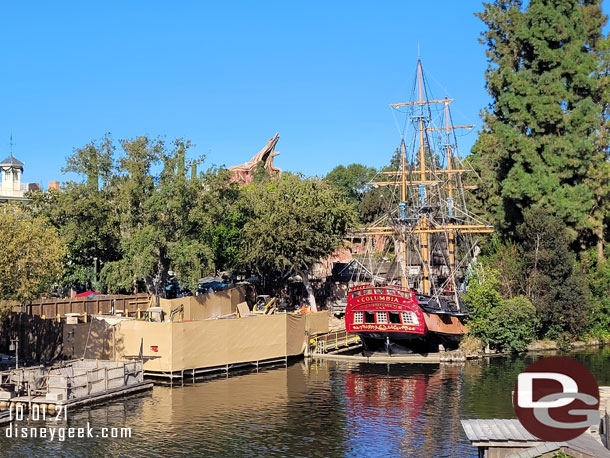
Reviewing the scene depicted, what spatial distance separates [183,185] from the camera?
53.6 m

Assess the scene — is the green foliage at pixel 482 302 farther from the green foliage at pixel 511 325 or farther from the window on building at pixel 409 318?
the window on building at pixel 409 318

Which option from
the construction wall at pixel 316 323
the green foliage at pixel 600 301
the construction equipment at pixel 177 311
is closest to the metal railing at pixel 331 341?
the construction wall at pixel 316 323

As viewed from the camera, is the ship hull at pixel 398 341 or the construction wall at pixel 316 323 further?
the construction wall at pixel 316 323

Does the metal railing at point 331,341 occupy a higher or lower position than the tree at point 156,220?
lower

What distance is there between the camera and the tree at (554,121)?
56.0 metres

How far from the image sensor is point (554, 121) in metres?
56.1

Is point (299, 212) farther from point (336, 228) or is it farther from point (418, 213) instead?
point (418, 213)

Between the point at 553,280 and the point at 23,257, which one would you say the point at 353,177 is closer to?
the point at 553,280

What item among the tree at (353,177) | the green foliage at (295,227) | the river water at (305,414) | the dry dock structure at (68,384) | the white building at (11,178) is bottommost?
the river water at (305,414)

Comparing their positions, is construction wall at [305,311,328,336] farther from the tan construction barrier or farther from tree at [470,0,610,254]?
tree at [470,0,610,254]

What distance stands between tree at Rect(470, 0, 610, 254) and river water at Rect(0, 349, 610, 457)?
15.5 meters

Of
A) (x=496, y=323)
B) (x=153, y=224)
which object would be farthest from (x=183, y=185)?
(x=496, y=323)

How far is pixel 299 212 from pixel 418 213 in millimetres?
9492

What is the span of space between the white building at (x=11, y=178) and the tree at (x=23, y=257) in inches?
2203
